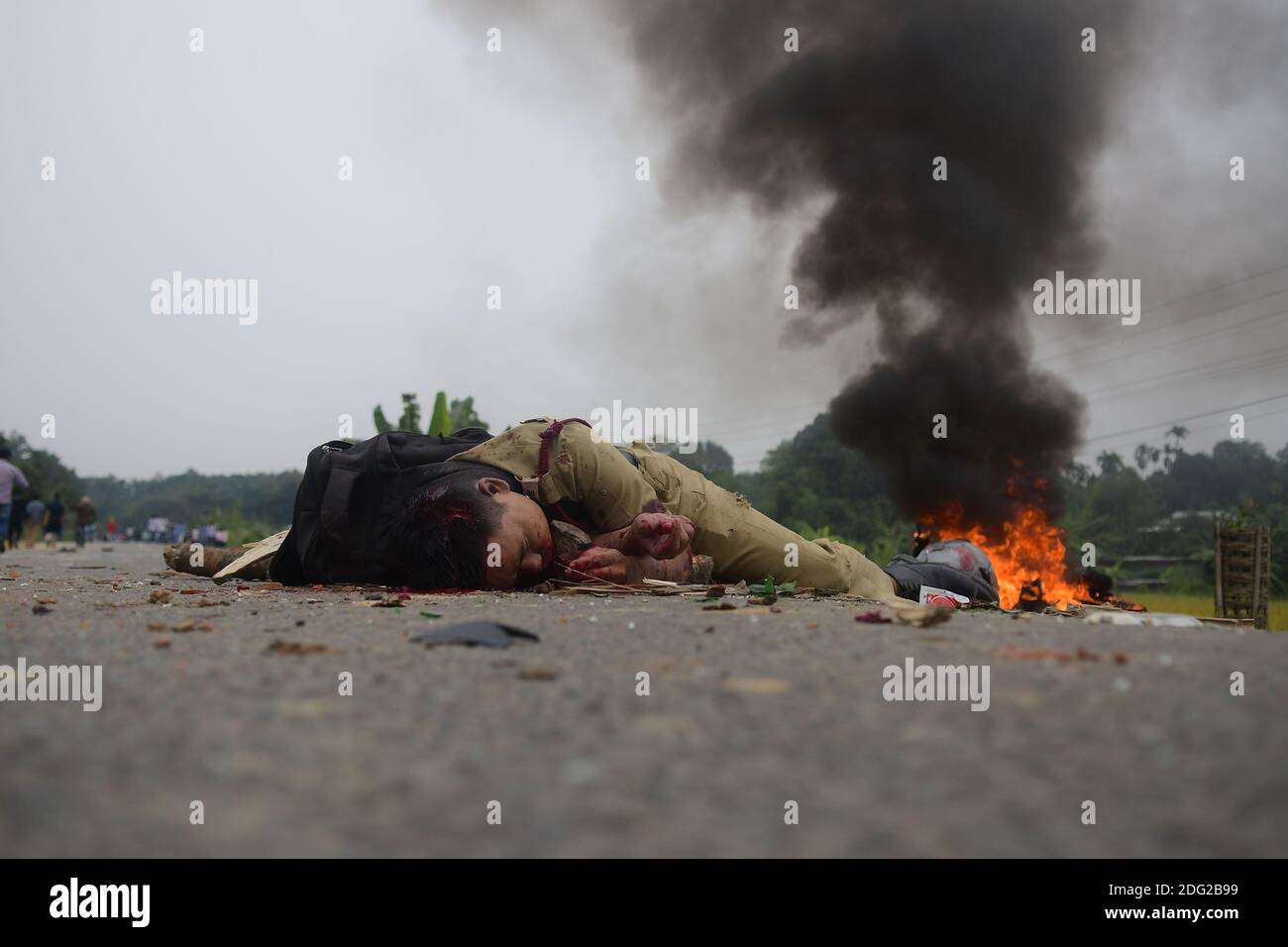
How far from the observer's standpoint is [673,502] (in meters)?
5.09

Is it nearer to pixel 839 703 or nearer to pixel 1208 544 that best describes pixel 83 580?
pixel 839 703

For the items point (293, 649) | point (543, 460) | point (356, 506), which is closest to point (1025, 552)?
point (543, 460)

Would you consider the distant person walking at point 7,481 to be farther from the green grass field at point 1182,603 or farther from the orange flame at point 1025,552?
the green grass field at point 1182,603

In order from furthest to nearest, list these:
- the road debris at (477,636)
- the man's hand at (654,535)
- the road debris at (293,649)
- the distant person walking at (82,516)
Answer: the distant person walking at (82,516) → the man's hand at (654,535) → the road debris at (477,636) → the road debris at (293,649)

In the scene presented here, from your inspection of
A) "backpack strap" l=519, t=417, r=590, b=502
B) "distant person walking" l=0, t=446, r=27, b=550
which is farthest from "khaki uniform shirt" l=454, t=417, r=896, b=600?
"distant person walking" l=0, t=446, r=27, b=550

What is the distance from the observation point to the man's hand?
429cm

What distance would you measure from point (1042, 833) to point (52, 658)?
7.09 ft

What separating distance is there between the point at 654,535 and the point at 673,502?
2.70 feet

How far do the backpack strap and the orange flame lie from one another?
16.1 ft

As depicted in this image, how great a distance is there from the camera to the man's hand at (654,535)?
4.29m

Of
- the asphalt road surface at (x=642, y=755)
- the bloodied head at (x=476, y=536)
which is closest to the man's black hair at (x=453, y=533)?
the bloodied head at (x=476, y=536)

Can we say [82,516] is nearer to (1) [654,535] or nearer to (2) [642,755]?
(1) [654,535]

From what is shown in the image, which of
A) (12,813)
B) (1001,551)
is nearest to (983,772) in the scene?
(12,813)

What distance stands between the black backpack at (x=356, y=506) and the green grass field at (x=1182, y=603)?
1557 centimetres
